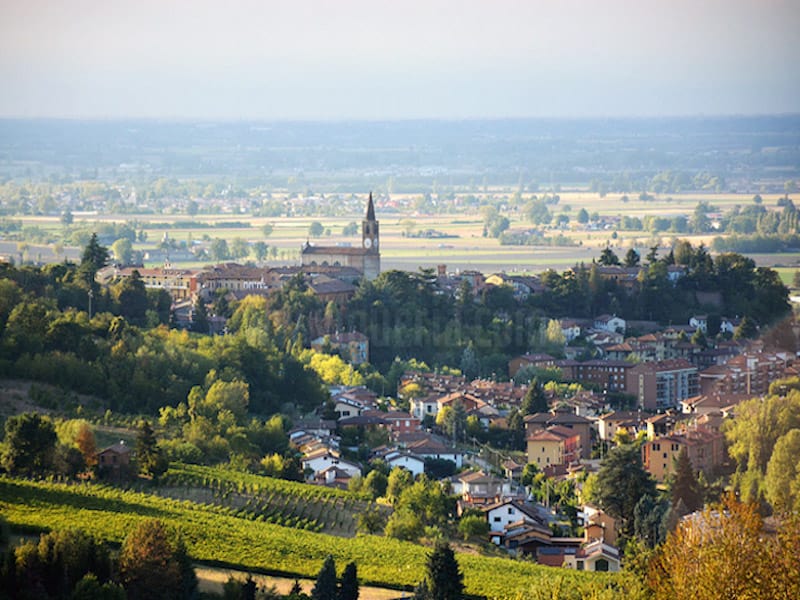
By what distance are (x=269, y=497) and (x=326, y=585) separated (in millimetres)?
4027

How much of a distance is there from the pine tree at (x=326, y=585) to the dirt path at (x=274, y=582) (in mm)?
475

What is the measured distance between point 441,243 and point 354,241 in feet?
14.3

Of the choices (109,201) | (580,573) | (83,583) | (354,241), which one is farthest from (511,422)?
(109,201)

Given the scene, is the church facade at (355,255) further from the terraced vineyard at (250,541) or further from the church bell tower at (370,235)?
the terraced vineyard at (250,541)

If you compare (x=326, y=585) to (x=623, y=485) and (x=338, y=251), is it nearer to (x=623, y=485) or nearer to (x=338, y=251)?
(x=623, y=485)

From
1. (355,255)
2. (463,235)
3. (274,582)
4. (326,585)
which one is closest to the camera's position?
(326,585)

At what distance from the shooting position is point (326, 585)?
15156 millimetres

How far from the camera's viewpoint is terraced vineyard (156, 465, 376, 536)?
18.5 m

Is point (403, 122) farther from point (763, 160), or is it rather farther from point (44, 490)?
point (44, 490)

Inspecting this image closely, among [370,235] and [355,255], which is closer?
[355,255]

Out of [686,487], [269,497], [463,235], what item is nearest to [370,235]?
[686,487]

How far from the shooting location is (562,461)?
2320cm

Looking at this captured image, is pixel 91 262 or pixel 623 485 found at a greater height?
pixel 91 262

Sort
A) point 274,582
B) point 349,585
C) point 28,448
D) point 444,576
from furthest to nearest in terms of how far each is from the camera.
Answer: point 28,448 < point 274,582 < point 444,576 < point 349,585
